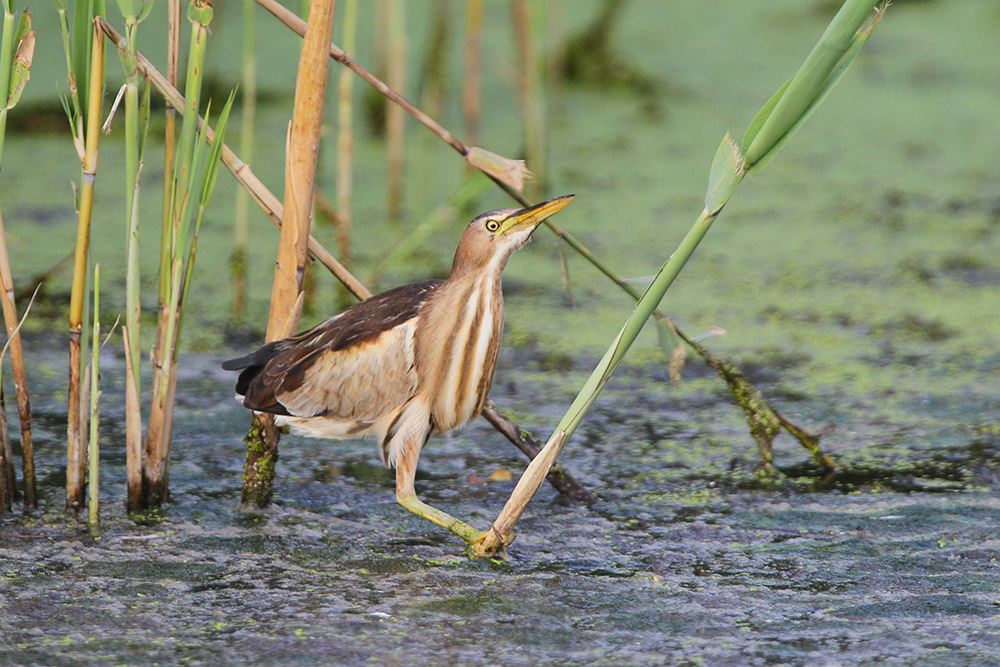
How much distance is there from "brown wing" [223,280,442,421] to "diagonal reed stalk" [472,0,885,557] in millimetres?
490

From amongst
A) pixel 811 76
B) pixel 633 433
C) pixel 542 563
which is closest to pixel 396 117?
pixel 633 433

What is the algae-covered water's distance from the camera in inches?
84.8

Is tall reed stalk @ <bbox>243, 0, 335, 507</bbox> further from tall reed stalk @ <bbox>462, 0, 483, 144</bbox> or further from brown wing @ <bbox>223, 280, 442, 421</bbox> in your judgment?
tall reed stalk @ <bbox>462, 0, 483, 144</bbox>

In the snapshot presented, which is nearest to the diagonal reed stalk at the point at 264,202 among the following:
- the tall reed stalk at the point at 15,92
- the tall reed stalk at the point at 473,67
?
the tall reed stalk at the point at 15,92

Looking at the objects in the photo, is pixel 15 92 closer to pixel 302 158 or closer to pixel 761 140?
pixel 302 158

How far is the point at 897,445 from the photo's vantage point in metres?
3.12

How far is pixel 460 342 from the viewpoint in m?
2.53

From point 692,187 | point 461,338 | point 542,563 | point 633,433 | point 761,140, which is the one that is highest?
point 692,187

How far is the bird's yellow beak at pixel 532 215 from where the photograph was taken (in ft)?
7.72

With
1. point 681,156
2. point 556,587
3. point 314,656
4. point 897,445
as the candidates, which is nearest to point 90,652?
point 314,656

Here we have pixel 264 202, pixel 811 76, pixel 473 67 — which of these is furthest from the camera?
pixel 473 67

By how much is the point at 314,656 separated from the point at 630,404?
1655 mm

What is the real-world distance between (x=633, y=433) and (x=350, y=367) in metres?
1.00

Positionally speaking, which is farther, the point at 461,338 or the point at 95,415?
the point at 461,338
